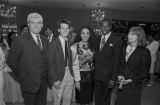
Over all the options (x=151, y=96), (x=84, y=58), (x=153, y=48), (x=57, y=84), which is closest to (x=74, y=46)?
(x=84, y=58)

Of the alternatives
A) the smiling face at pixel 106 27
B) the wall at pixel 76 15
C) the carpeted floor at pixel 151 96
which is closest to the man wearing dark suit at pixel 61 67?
the smiling face at pixel 106 27

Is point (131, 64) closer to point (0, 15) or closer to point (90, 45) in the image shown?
point (90, 45)

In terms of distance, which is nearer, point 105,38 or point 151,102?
point 105,38

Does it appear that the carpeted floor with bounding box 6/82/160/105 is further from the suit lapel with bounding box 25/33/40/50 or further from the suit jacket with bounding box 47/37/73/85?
the suit lapel with bounding box 25/33/40/50

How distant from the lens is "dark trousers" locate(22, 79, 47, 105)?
284 centimetres

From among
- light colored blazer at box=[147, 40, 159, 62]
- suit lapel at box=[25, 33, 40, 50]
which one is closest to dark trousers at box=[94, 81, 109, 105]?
suit lapel at box=[25, 33, 40, 50]

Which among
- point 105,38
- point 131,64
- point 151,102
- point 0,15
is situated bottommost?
point 151,102

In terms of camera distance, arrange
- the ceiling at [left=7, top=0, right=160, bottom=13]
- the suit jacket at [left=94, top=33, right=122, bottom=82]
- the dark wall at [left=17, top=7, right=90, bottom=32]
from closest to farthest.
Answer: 1. the suit jacket at [left=94, top=33, right=122, bottom=82]
2. the ceiling at [left=7, top=0, right=160, bottom=13]
3. the dark wall at [left=17, top=7, right=90, bottom=32]

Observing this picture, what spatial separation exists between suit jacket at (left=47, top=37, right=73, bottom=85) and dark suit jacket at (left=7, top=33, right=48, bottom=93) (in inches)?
6.7

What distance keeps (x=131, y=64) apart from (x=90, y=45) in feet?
2.80

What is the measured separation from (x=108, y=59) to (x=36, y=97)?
1269 mm

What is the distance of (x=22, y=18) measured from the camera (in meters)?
13.9

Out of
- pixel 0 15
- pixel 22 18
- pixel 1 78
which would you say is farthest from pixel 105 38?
pixel 22 18

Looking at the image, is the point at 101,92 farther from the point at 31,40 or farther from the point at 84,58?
the point at 31,40
